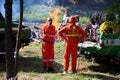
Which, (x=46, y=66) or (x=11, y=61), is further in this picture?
(x=46, y=66)

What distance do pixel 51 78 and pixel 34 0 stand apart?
29.4 meters

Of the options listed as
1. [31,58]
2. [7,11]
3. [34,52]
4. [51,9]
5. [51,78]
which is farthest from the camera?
[51,9]

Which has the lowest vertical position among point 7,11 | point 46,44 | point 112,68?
point 112,68

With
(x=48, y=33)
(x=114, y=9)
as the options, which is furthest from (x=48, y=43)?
(x=114, y=9)

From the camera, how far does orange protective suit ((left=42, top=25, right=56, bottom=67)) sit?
36.3 ft

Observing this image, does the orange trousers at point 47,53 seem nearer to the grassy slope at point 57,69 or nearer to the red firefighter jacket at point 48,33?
the red firefighter jacket at point 48,33

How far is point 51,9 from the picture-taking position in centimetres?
3797

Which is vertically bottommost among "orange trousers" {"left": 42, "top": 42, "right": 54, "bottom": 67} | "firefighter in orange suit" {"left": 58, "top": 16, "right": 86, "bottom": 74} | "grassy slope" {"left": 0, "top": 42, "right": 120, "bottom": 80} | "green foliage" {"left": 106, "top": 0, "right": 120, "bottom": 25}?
"grassy slope" {"left": 0, "top": 42, "right": 120, "bottom": 80}

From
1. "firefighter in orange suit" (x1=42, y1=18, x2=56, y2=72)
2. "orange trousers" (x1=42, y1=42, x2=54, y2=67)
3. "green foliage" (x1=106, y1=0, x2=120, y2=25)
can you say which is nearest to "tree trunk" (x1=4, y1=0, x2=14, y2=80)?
"green foliage" (x1=106, y1=0, x2=120, y2=25)

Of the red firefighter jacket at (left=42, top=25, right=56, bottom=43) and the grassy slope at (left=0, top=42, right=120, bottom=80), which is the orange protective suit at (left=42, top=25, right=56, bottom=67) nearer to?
the red firefighter jacket at (left=42, top=25, right=56, bottom=43)

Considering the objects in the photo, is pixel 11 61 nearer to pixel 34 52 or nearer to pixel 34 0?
pixel 34 52

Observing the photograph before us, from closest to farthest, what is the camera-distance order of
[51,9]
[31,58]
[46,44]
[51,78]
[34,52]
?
[51,78], [46,44], [31,58], [34,52], [51,9]

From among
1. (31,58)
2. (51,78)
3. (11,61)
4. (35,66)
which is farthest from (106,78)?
(11,61)

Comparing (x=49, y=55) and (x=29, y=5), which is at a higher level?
(x=29, y=5)
